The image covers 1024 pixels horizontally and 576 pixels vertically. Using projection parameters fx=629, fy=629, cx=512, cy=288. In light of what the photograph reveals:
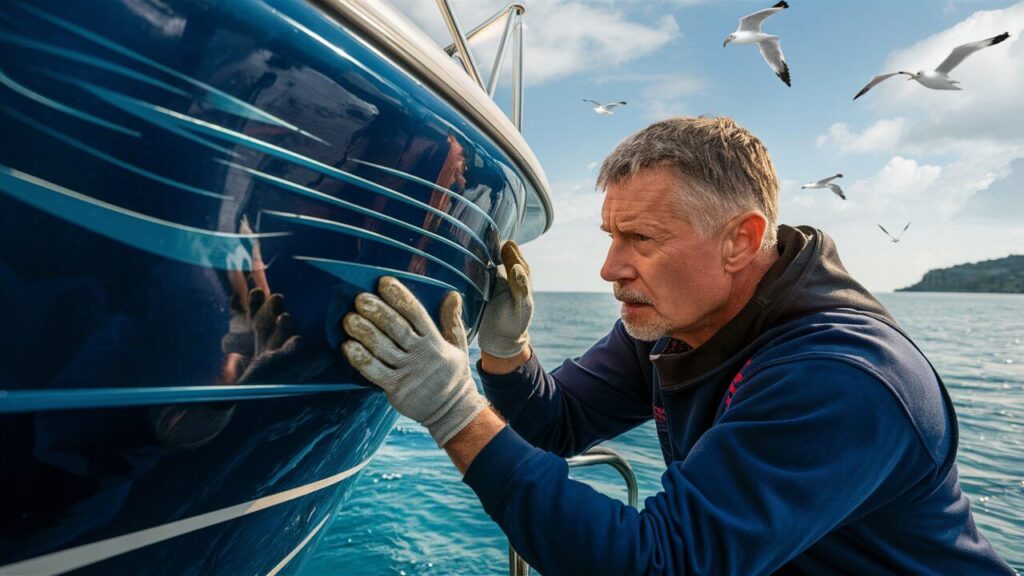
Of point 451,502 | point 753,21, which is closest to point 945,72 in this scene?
point 753,21

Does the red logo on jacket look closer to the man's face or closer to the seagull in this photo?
the man's face

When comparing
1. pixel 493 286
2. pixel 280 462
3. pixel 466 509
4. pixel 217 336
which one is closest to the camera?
pixel 217 336

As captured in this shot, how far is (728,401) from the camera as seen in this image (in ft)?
4.87

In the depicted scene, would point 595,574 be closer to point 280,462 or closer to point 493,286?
point 280,462

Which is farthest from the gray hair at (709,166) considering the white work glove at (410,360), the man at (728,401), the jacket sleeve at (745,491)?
the white work glove at (410,360)

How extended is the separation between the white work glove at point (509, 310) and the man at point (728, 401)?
0.01m

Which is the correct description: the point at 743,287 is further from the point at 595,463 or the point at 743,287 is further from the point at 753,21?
the point at 753,21

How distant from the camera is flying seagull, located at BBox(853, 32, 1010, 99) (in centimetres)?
612

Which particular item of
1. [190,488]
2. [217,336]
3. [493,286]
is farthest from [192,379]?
[493,286]

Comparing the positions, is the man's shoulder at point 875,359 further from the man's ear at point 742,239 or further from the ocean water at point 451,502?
the ocean water at point 451,502

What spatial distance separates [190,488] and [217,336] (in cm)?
31

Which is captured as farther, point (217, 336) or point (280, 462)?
point (280, 462)

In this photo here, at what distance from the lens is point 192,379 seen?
1006 millimetres

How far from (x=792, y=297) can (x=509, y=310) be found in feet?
2.58
